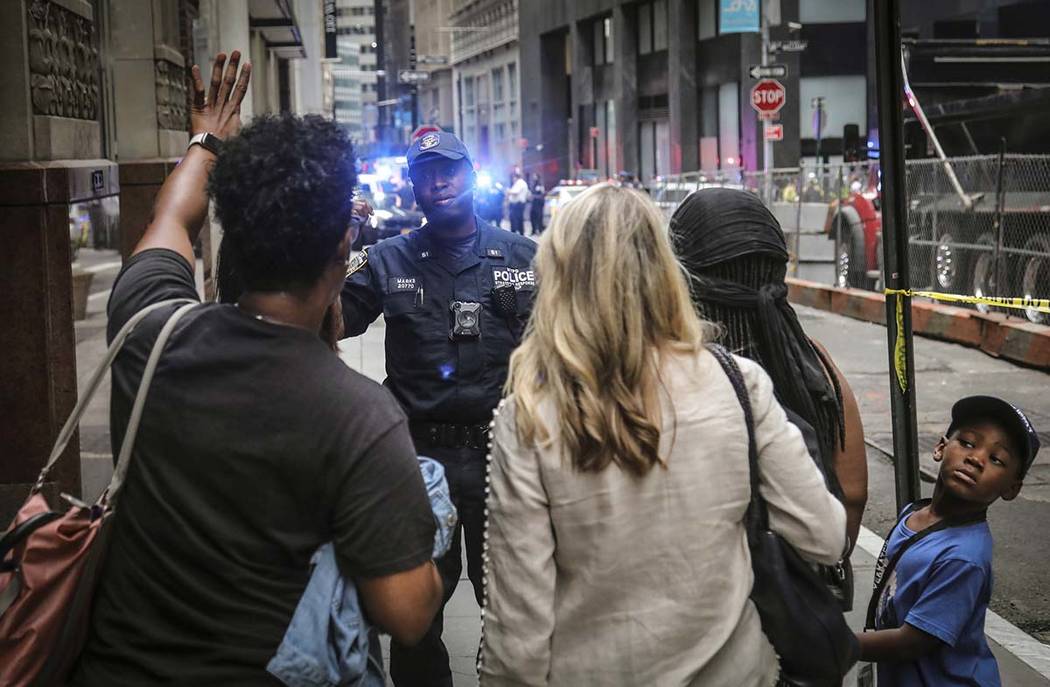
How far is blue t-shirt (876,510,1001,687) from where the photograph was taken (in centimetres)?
338

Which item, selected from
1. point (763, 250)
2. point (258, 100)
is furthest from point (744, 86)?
point (763, 250)

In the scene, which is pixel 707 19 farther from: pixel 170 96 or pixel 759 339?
pixel 759 339

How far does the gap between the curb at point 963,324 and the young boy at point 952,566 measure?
24.5 ft

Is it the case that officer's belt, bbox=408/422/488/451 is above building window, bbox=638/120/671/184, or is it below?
below

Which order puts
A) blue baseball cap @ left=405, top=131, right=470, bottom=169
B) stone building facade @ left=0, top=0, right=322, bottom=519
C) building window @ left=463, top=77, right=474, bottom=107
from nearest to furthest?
blue baseball cap @ left=405, top=131, right=470, bottom=169
stone building facade @ left=0, top=0, right=322, bottom=519
building window @ left=463, top=77, right=474, bottom=107

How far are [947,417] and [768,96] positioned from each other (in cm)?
1623

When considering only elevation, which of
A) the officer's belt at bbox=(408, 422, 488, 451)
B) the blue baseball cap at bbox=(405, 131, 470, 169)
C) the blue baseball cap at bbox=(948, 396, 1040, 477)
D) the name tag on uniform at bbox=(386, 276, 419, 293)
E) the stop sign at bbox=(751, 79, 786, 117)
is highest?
the stop sign at bbox=(751, 79, 786, 117)

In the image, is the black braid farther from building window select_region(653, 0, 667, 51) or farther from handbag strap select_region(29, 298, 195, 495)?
building window select_region(653, 0, 667, 51)

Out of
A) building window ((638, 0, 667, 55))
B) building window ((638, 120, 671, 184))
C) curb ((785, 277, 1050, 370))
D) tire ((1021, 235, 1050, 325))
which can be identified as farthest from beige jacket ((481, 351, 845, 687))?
building window ((638, 0, 667, 55))

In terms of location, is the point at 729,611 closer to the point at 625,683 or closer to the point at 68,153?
the point at 625,683

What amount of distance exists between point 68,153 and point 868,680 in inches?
186

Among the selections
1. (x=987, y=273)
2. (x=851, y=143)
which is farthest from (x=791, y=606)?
(x=851, y=143)

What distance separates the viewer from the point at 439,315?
4.67 meters

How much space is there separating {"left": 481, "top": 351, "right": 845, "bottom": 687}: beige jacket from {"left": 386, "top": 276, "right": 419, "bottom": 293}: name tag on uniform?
211 cm
